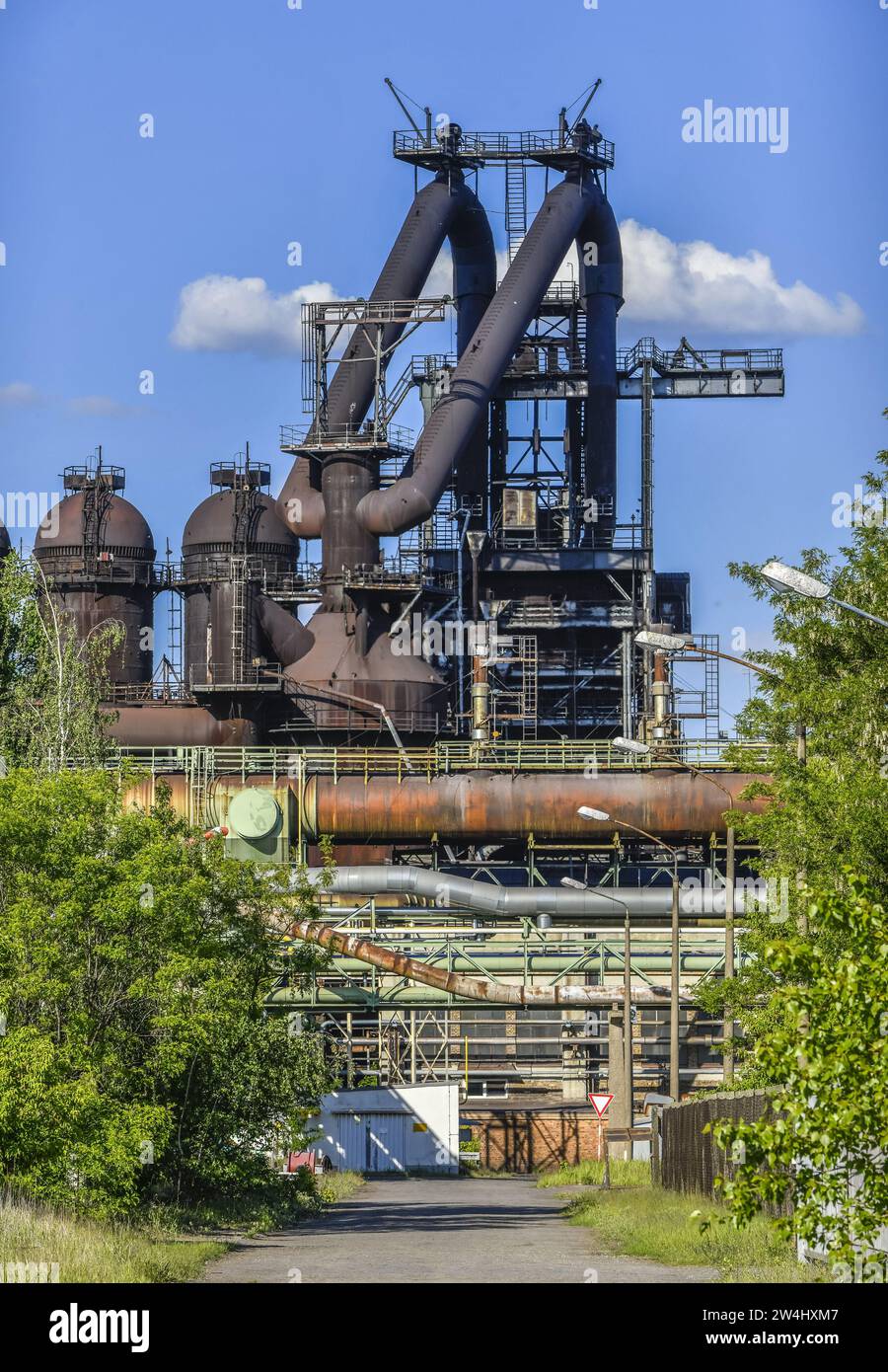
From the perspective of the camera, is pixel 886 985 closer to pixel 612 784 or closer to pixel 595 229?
pixel 612 784

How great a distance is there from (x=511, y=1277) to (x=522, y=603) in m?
48.3

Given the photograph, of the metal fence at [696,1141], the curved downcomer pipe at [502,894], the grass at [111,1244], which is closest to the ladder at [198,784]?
the curved downcomer pipe at [502,894]

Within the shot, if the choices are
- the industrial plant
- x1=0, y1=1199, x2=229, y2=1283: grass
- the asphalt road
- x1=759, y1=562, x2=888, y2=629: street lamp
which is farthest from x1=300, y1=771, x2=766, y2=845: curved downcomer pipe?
x1=759, y1=562, x2=888, y2=629: street lamp

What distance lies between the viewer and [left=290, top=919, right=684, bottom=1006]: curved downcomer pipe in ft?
127

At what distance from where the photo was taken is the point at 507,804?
5488 centimetres

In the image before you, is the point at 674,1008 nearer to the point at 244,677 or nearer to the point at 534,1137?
the point at 534,1137

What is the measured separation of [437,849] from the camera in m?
57.9

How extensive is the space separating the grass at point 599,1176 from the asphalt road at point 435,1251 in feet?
8.02

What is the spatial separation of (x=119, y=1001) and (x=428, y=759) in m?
32.9

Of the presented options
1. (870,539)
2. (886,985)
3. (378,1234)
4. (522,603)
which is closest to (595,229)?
(522,603)

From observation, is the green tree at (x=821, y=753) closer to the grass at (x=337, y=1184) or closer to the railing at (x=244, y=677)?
the grass at (x=337, y=1184)

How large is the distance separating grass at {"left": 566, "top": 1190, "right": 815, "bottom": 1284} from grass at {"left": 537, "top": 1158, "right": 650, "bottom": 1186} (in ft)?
19.0

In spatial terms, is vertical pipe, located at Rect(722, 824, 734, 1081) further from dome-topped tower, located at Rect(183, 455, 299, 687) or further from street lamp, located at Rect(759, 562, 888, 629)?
dome-topped tower, located at Rect(183, 455, 299, 687)

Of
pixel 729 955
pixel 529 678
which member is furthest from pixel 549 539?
pixel 729 955
